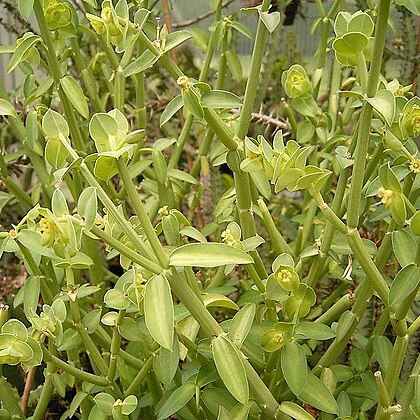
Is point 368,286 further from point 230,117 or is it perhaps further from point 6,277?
point 6,277

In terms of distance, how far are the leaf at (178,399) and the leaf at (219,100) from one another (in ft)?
0.59

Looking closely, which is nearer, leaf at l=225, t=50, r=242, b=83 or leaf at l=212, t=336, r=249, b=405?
leaf at l=212, t=336, r=249, b=405

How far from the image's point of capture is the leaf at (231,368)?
35 cm

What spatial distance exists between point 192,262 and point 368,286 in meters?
0.16

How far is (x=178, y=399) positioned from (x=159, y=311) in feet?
0.43

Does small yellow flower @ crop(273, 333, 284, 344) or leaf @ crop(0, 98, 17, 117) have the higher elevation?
leaf @ crop(0, 98, 17, 117)

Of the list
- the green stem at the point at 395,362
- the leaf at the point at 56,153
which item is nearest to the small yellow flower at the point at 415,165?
the green stem at the point at 395,362

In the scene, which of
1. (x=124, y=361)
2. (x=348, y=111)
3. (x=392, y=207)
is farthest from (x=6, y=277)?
(x=392, y=207)

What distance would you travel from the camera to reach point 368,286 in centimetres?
45

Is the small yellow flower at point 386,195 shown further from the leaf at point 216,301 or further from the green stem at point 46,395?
the green stem at point 46,395

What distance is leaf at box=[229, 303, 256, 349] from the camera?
0.40 metres

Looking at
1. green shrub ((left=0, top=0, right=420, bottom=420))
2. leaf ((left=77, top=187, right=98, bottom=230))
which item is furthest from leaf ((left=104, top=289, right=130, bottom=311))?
leaf ((left=77, top=187, right=98, bottom=230))

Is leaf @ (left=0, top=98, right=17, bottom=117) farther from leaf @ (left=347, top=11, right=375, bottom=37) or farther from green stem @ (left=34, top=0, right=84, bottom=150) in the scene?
leaf @ (left=347, top=11, right=375, bottom=37)

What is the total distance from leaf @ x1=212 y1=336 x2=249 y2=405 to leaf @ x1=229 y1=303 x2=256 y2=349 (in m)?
0.03
